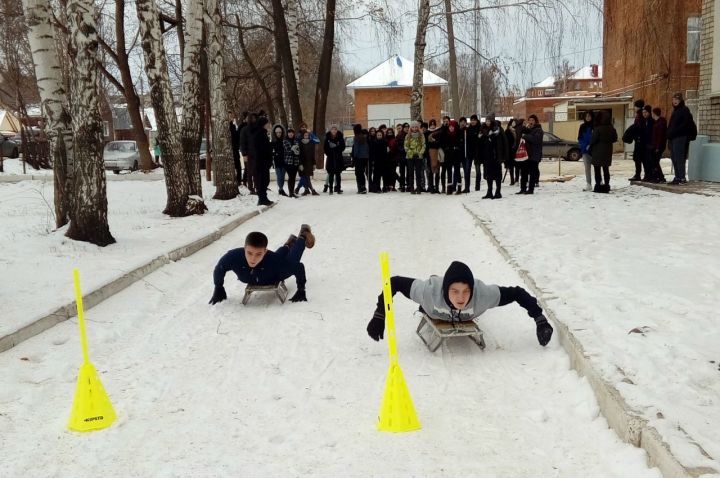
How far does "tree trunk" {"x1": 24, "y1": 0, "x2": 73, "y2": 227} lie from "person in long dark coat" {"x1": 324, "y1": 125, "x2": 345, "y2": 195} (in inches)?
356

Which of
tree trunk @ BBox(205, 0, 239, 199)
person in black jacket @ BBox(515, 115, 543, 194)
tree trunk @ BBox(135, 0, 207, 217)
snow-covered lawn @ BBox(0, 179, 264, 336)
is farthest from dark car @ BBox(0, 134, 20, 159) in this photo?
person in black jacket @ BBox(515, 115, 543, 194)

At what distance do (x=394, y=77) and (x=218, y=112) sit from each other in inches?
1353

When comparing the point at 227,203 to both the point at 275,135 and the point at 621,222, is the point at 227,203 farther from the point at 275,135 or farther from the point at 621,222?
the point at 621,222

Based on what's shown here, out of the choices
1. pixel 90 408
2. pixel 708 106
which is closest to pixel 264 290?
pixel 90 408

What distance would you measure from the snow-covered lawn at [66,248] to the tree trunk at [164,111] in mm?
453

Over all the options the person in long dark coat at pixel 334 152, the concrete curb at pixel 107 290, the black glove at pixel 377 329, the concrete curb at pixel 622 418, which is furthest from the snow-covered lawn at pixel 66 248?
the concrete curb at pixel 622 418

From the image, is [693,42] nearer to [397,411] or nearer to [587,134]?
[587,134]

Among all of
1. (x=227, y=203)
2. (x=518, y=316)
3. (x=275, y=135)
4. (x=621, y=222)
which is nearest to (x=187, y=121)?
(x=227, y=203)

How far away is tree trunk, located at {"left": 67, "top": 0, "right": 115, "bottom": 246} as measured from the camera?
9.70 m

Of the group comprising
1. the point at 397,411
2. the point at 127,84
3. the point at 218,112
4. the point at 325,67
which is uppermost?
the point at 325,67

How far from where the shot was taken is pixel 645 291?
6473 millimetres

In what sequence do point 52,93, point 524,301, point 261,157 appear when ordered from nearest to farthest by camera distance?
point 524,301, point 52,93, point 261,157

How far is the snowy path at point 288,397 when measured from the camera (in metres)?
3.74

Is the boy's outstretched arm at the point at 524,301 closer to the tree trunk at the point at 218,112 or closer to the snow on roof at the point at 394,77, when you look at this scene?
the tree trunk at the point at 218,112
